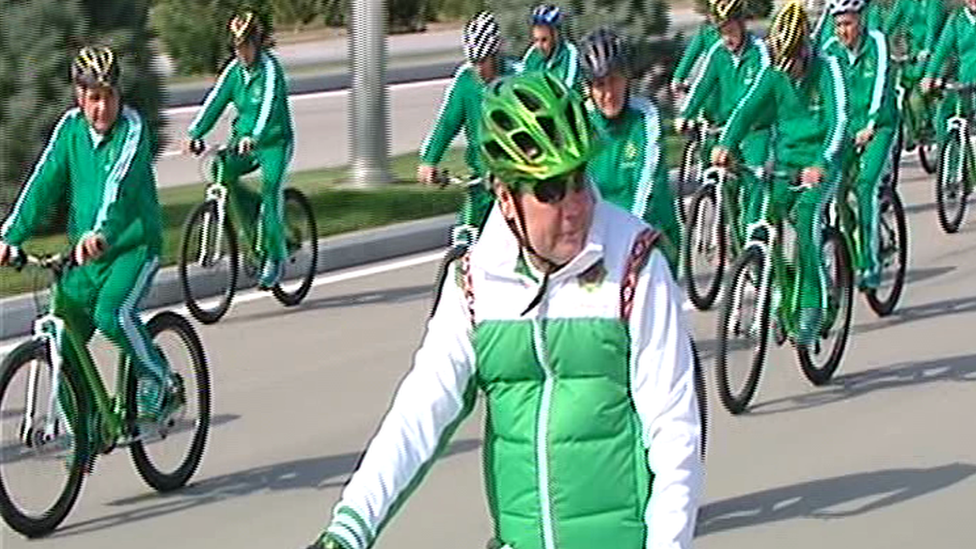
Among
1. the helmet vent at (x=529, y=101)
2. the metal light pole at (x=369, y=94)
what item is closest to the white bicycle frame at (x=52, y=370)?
the helmet vent at (x=529, y=101)

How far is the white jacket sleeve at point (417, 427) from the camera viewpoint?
4.02 metres

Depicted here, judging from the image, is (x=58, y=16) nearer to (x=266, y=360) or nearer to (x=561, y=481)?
(x=266, y=360)

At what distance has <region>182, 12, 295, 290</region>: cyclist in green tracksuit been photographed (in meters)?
13.6

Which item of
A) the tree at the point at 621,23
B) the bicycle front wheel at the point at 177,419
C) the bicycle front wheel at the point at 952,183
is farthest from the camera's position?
the tree at the point at 621,23

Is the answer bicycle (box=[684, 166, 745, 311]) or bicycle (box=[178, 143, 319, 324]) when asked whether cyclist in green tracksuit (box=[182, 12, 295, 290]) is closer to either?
bicycle (box=[178, 143, 319, 324])

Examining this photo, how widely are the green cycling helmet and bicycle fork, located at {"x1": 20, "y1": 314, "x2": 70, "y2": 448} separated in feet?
16.5

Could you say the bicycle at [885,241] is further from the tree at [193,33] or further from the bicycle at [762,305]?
the tree at [193,33]

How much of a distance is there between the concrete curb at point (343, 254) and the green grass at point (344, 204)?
0.25 m

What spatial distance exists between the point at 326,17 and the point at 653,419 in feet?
144

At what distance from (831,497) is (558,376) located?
5226mm

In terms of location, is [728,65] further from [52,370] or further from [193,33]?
[193,33]

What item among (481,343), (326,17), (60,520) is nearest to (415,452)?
(481,343)

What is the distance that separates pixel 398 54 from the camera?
39.3 metres

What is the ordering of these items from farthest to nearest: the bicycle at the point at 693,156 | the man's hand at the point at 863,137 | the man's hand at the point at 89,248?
the bicycle at the point at 693,156, the man's hand at the point at 863,137, the man's hand at the point at 89,248
